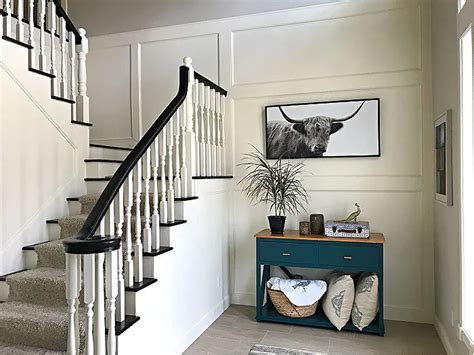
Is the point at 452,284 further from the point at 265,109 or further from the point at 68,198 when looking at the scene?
the point at 68,198

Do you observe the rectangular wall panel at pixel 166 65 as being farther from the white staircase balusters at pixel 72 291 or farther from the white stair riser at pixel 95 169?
the white staircase balusters at pixel 72 291

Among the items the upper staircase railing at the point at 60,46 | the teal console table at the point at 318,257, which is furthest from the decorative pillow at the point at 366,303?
the upper staircase railing at the point at 60,46

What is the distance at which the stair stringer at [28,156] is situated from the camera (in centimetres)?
286

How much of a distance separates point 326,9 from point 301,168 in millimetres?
1638

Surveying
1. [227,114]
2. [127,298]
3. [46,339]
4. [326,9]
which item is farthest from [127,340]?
[326,9]

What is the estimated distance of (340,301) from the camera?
10.6 ft

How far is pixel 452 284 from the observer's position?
2.68 m

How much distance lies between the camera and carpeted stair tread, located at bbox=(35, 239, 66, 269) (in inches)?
112

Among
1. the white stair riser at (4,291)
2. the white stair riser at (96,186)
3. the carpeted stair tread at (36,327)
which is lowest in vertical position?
the carpeted stair tread at (36,327)

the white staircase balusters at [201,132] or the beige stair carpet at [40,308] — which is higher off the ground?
the white staircase balusters at [201,132]

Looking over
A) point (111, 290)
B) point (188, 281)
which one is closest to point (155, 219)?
point (188, 281)

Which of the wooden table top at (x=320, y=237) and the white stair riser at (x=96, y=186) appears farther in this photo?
the white stair riser at (x=96, y=186)

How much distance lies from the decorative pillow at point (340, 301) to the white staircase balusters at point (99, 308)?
2.10m

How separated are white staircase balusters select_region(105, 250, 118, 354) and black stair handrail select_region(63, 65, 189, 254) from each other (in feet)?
0.20
